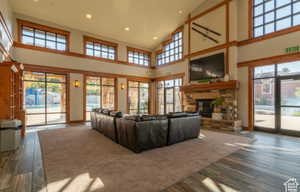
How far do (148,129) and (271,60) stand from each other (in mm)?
5285

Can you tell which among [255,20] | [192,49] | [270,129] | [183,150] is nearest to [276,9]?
[255,20]

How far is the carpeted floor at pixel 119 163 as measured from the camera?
2258 mm

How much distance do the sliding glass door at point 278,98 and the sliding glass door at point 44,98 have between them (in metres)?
9.02

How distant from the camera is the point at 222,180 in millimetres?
2383

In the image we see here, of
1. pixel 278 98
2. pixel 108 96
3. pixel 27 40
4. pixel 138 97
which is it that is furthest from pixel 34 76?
pixel 278 98

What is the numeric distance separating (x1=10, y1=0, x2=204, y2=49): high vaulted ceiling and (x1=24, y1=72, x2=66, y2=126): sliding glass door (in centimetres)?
283

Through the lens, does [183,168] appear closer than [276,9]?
Yes

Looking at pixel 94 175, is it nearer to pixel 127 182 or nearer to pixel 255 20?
pixel 127 182

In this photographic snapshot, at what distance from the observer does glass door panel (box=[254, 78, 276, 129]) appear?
5637 mm

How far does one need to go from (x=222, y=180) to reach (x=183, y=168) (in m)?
0.66

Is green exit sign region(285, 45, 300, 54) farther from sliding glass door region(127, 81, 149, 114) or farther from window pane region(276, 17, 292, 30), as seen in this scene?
sliding glass door region(127, 81, 149, 114)

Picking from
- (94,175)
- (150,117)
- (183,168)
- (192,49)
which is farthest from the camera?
(192,49)

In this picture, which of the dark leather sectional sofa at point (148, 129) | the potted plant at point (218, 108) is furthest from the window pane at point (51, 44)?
the potted plant at point (218, 108)

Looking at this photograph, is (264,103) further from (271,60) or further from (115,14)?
(115,14)
